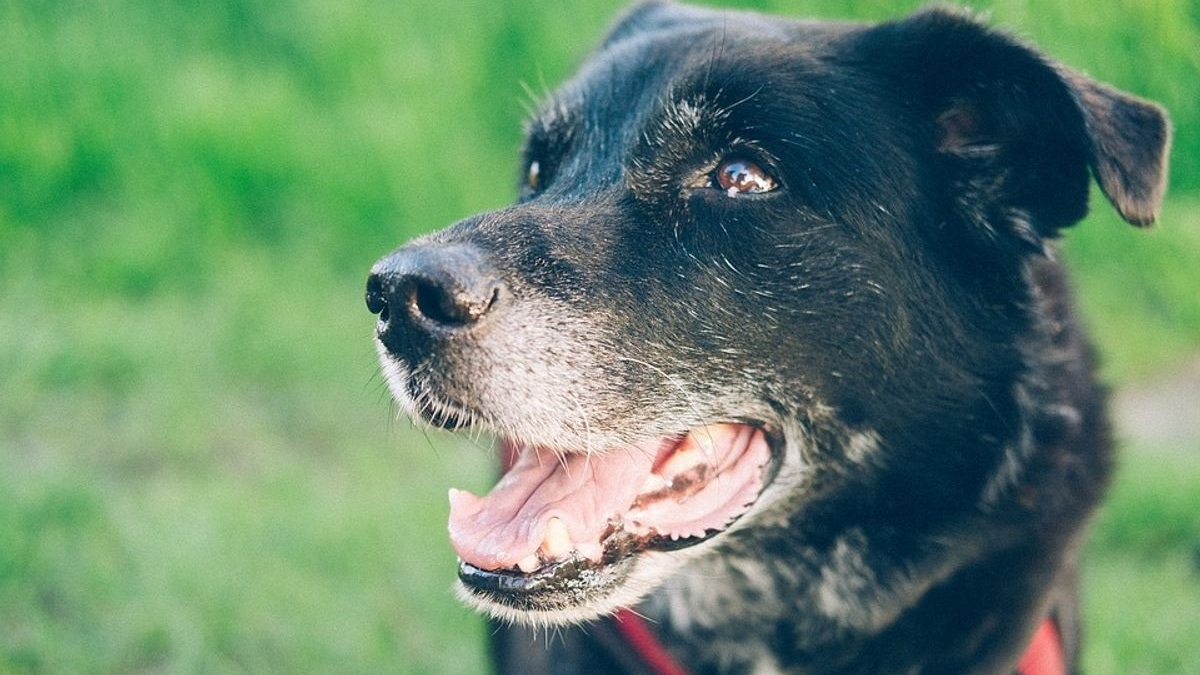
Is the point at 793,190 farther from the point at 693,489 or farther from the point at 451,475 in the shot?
the point at 451,475

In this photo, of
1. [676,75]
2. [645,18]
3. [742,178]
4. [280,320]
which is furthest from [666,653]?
[280,320]

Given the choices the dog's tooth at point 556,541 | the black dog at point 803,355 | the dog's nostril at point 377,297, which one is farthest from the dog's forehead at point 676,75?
the dog's tooth at point 556,541

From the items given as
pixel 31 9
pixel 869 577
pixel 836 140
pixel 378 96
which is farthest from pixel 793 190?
pixel 31 9

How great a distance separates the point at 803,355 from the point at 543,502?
546 mm

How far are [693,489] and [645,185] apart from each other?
0.57 metres

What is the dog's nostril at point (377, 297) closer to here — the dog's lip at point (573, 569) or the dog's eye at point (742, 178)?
the dog's lip at point (573, 569)

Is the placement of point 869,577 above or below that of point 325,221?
below

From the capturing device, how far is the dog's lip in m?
2.12

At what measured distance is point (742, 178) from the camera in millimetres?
2357

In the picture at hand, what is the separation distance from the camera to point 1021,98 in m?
2.38

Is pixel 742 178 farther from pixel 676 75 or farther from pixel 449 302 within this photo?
pixel 449 302

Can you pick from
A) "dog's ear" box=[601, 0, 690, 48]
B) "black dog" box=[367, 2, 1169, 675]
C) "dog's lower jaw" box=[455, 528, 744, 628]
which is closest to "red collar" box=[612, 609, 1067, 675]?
"black dog" box=[367, 2, 1169, 675]

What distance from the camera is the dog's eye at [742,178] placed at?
2352mm

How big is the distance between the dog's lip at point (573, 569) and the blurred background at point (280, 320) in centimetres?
122
